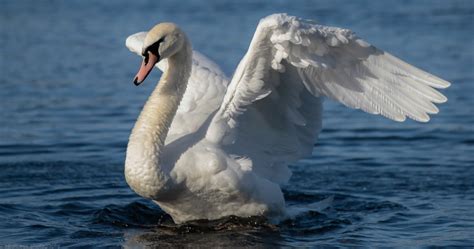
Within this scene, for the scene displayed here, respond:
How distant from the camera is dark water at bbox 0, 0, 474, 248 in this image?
8156 mm

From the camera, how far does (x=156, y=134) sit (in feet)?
24.9

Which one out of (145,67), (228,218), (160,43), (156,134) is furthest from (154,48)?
(228,218)

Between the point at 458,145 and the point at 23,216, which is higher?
the point at 458,145

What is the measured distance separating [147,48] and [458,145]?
5.30 m

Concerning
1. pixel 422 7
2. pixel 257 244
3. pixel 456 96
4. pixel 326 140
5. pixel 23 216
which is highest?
pixel 422 7

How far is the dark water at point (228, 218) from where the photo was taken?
26.8 feet

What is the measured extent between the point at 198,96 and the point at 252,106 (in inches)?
36.2

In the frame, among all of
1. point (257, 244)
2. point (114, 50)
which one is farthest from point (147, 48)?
point (114, 50)

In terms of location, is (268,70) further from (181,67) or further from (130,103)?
(130,103)

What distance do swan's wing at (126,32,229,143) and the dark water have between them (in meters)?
0.86

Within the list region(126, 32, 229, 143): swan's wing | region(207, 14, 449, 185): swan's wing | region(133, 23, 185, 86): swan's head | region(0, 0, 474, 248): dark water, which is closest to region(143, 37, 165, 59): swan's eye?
region(133, 23, 185, 86): swan's head

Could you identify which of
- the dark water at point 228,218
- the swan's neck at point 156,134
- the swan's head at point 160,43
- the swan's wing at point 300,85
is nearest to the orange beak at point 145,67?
the swan's head at point 160,43

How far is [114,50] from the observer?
58.4 feet

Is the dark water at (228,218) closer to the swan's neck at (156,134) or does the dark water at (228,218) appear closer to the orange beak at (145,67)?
the swan's neck at (156,134)
